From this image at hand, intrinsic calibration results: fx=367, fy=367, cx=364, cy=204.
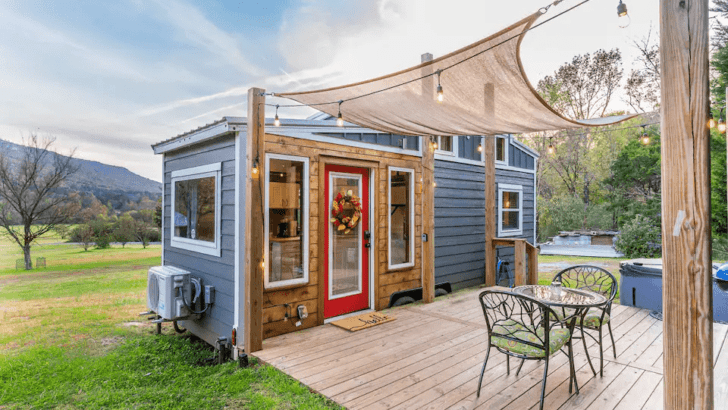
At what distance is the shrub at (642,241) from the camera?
430 inches

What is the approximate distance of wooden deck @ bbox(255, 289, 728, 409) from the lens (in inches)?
102

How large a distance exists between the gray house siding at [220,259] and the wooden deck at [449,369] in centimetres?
71

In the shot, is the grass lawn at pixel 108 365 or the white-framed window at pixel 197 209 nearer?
the grass lawn at pixel 108 365

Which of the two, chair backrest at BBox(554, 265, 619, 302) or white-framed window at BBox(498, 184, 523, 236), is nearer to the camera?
chair backrest at BBox(554, 265, 619, 302)

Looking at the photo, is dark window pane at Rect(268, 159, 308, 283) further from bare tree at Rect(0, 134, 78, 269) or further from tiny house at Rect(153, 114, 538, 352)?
bare tree at Rect(0, 134, 78, 269)

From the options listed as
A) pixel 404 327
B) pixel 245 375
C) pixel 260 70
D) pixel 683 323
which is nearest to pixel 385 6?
pixel 260 70

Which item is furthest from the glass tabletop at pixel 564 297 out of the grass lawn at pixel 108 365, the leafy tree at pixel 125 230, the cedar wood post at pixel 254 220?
the leafy tree at pixel 125 230

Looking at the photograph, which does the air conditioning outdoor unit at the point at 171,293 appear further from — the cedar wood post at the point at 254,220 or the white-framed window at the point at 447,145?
the white-framed window at the point at 447,145

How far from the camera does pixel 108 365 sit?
4.09 meters

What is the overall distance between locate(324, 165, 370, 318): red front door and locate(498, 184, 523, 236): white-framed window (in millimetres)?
3529

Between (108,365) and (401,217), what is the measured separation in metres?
3.91

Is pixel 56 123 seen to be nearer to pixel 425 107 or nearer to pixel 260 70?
pixel 260 70

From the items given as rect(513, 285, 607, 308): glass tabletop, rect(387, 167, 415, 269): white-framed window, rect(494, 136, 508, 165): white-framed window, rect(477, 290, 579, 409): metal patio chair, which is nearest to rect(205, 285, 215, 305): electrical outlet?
rect(387, 167, 415, 269): white-framed window

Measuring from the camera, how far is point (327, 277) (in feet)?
14.3
